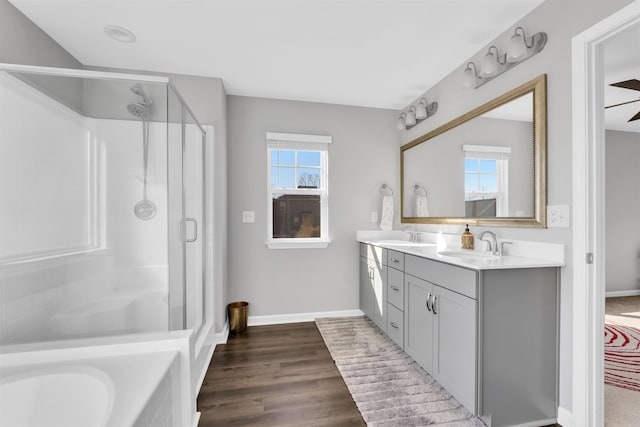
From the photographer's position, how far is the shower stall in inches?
58.1

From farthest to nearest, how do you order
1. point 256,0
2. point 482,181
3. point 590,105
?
point 482,181, point 256,0, point 590,105

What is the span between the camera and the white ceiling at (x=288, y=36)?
1777mm

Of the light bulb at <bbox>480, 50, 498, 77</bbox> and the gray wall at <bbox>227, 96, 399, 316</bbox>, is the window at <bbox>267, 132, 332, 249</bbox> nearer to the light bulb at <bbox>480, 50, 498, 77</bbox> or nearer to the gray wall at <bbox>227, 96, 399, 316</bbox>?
the gray wall at <bbox>227, 96, 399, 316</bbox>

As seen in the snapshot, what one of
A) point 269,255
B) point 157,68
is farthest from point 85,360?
point 157,68

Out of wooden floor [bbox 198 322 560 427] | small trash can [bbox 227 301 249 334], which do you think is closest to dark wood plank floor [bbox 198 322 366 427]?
wooden floor [bbox 198 322 560 427]

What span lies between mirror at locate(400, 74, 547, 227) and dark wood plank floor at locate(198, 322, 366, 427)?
5.33 ft

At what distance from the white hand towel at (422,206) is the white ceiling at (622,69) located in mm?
1694

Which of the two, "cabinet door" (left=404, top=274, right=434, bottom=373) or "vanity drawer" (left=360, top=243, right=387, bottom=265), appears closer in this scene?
"cabinet door" (left=404, top=274, right=434, bottom=373)

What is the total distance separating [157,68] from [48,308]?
2067 mm

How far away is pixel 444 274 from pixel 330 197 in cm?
172

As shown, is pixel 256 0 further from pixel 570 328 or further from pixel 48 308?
pixel 570 328

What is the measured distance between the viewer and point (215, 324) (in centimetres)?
263

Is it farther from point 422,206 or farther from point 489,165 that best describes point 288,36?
point 422,206

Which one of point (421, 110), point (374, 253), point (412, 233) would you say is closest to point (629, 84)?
point (421, 110)
